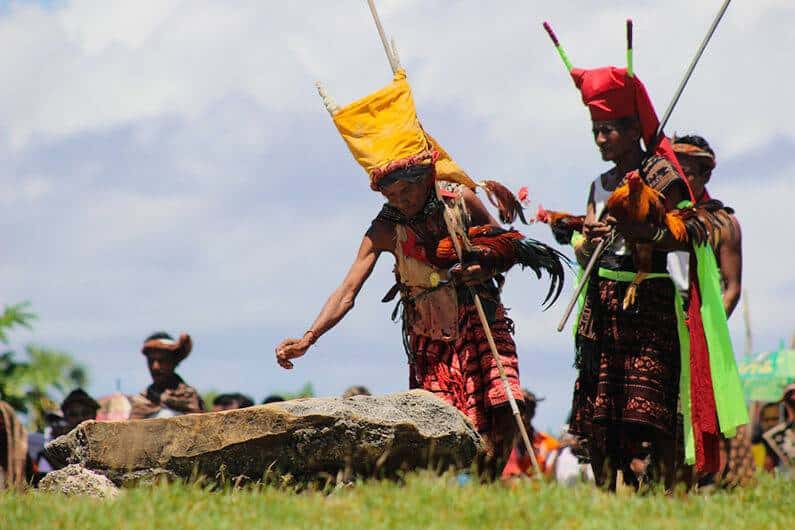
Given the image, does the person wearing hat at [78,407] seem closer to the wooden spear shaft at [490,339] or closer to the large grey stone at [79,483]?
the large grey stone at [79,483]

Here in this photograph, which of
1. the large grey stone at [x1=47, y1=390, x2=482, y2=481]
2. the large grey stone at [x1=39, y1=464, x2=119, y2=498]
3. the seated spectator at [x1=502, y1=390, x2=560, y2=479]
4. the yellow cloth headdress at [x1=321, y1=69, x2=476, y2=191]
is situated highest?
the yellow cloth headdress at [x1=321, y1=69, x2=476, y2=191]

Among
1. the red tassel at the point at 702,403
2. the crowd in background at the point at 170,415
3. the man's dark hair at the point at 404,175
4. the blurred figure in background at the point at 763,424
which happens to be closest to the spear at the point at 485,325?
the man's dark hair at the point at 404,175

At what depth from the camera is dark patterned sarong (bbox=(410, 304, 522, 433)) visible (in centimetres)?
868

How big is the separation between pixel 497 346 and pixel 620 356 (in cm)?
72

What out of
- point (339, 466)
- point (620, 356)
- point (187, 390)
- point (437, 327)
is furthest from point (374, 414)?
point (187, 390)

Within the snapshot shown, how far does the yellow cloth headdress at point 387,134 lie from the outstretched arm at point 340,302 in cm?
44

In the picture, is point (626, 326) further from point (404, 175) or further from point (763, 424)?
point (763, 424)

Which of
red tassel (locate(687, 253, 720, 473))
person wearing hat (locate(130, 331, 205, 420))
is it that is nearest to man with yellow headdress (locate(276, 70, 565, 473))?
red tassel (locate(687, 253, 720, 473))

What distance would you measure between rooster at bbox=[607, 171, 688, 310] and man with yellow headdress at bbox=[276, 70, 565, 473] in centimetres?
67

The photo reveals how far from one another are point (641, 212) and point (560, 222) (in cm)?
94

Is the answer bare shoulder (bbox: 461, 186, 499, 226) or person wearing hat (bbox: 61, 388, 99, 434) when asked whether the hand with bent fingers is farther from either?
person wearing hat (bbox: 61, 388, 99, 434)

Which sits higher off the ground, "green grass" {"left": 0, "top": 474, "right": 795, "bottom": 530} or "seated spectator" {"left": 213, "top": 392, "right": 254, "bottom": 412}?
"seated spectator" {"left": 213, "top": 392, "right": 254, "bottom": 412}

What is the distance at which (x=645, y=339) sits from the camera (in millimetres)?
8469

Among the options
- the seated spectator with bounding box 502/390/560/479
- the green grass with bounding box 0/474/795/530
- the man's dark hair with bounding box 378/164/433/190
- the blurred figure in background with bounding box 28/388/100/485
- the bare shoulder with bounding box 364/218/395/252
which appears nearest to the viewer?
the green grass with bounding box 0/474/795/530
